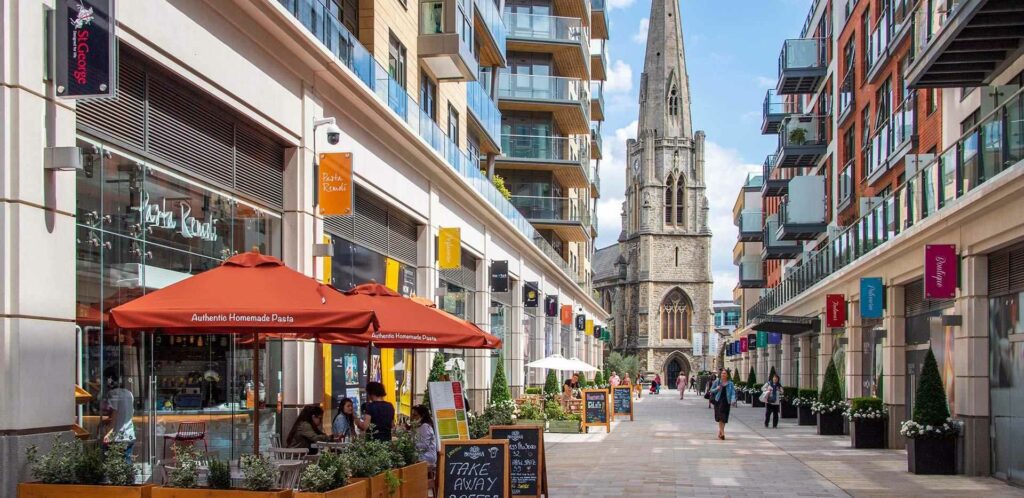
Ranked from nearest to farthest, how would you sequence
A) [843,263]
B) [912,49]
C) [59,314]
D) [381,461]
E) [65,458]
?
[65,458] < [59,314] < [381,461] < [912,49] < [843,263]

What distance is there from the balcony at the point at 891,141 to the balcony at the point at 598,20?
3010cm

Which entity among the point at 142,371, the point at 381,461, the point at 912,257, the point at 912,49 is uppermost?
the point at 912,49

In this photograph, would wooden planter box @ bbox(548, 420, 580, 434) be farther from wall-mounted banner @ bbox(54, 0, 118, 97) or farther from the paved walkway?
wall-mounted banner @ bbox(54, 0, 118, 97)

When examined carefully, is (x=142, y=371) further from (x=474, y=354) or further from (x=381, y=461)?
(x=474, y=354)

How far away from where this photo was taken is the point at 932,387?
19.4 metres

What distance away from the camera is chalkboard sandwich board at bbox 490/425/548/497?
1402 centimetres

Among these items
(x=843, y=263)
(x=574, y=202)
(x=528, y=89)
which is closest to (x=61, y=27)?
(x=843, y=263)

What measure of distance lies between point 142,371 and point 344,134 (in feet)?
24.7

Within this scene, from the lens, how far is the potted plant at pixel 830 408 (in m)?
30.5

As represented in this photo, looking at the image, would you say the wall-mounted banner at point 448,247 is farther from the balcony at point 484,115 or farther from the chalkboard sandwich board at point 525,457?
the chalkboard sandwich board at point 525,457

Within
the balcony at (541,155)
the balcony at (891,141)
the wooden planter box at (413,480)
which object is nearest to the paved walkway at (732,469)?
the wooden planter box at (413,480)

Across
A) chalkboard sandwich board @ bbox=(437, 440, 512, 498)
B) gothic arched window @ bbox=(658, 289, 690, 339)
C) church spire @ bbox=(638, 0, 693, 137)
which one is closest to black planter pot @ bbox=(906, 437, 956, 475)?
chalkboard sandwich board @ bbox=(437, 440, 512, 498)

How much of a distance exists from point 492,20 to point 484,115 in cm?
287

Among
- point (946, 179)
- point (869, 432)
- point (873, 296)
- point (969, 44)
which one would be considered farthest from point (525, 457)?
point (873, 296)
